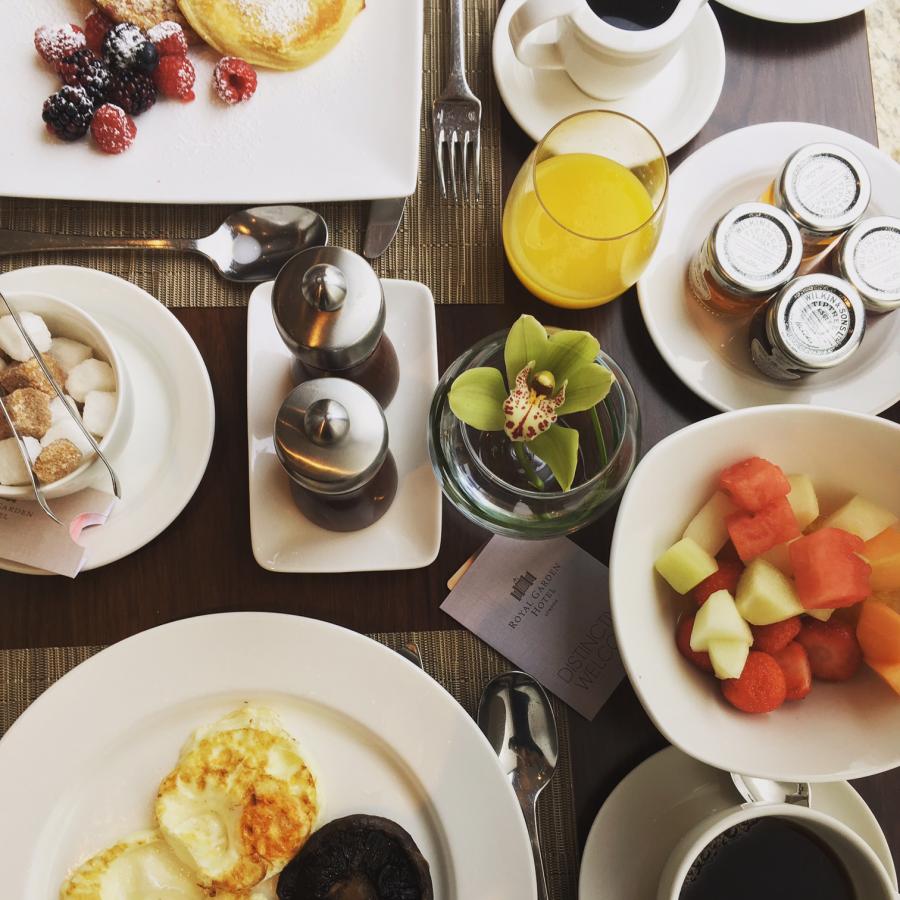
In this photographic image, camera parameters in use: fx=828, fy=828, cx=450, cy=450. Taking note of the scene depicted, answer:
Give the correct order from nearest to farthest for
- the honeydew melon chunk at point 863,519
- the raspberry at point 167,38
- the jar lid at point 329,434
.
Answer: the jar lid at point 329,434 → the honeydew melon chunk at point 863,519 → the raspberry at point 167,38

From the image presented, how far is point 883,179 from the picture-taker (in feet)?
3.41

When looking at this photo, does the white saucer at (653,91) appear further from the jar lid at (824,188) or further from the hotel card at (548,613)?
the hotel card at (548,613)

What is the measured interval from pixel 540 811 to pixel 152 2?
42.9 inches

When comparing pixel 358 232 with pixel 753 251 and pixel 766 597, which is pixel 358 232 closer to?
pixel 753 251

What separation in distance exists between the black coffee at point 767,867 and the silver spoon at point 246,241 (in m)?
0.84

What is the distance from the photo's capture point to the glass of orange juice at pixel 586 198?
3.05ft

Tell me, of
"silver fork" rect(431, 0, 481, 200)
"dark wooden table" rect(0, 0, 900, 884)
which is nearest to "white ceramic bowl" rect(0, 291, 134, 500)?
"dark wooden table" rect(0, 0, 900, 884)

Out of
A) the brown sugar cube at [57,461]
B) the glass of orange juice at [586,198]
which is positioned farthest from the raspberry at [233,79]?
the brown sugar cube at [57,461]

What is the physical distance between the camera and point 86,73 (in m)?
0.99

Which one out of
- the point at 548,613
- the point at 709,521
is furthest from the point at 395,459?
the point at 709,521

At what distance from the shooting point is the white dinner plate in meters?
0.99

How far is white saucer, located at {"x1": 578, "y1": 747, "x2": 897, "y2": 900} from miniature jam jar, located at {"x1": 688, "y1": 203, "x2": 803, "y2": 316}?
21.4 inches

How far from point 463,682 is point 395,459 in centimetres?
28

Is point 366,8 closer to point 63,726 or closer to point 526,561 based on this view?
point 526,561
